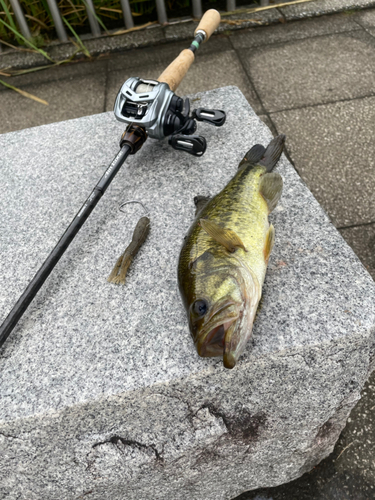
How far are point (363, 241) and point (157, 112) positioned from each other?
1.75m

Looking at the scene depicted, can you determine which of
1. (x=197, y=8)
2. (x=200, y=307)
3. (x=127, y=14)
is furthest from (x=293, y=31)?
(x=200, y=307)

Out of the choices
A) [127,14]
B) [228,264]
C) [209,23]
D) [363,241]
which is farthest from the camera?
[127,14]

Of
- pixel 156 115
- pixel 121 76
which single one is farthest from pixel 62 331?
pixel 121 76

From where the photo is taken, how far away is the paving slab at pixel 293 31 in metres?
4.95

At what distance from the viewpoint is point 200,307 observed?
4.52 ft

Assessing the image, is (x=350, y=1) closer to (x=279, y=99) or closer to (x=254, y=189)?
(x=279, y=99)

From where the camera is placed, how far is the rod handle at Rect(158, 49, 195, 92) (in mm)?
2514

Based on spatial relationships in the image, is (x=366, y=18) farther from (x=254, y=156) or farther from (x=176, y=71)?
(x=254, y=156)

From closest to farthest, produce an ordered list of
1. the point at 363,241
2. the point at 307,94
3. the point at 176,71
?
the point at 176,71
the point at 363,241
the point at 307,94

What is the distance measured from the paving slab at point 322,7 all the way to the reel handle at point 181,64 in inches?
117

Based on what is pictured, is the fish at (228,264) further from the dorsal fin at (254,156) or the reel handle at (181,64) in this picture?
the reel handle at (181,64)

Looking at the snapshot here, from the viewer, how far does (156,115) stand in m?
2.15

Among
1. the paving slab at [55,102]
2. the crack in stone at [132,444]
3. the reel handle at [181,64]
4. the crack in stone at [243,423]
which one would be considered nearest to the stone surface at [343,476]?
the crack in stone at [243,423]

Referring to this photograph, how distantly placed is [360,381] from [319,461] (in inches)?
25.5
